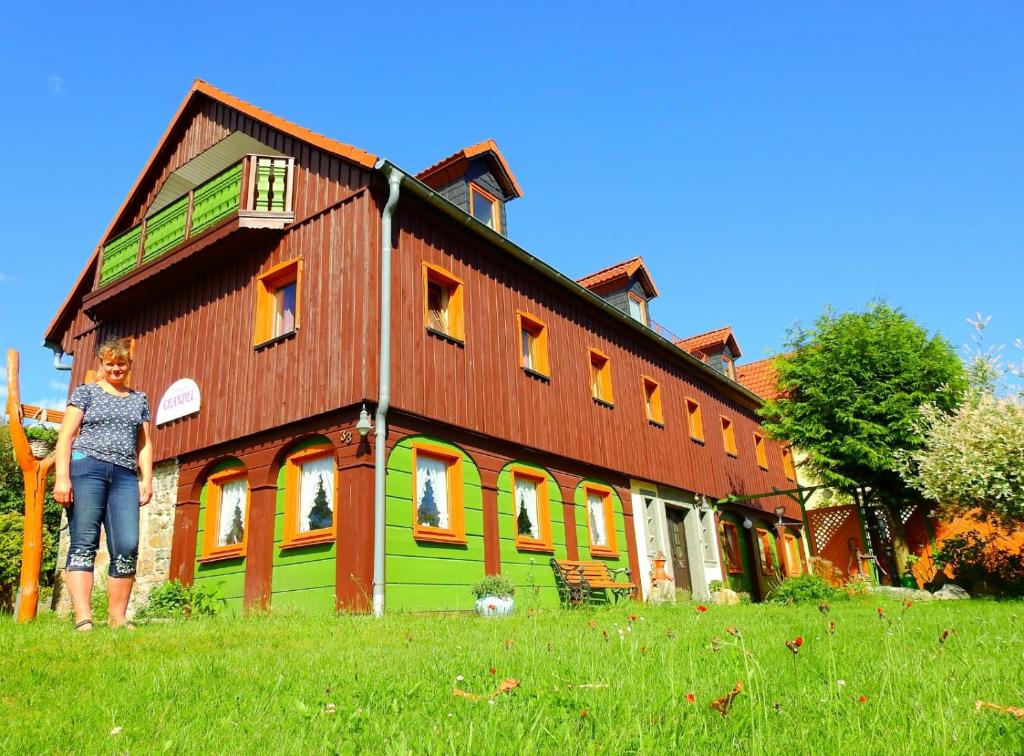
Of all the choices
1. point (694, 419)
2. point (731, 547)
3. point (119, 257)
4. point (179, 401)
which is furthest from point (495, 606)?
point (731, 547)

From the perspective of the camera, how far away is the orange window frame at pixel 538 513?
41.2 feet

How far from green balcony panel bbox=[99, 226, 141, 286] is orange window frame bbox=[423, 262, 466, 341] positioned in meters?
6.18

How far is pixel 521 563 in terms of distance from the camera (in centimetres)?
1237

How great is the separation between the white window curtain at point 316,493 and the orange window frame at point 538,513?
317 centimetres

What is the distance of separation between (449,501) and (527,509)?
2.07 meters

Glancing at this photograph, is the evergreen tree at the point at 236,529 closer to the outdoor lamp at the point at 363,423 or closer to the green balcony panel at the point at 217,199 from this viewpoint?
the outdoor lamp at the point at 363,423

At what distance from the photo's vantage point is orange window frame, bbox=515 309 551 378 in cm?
A: 1435

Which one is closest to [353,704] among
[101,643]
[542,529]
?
[101,643]

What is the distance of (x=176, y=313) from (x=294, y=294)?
3.04 meters

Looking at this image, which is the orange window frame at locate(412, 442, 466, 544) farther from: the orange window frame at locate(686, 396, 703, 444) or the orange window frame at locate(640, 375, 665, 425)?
the orange window frame at locate(686, 396, 703, 444)

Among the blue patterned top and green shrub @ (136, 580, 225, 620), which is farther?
green shrub @ (136, 580, 225, 620)

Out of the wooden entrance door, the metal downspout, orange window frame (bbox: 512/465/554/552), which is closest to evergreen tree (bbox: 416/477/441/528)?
the metal downspout

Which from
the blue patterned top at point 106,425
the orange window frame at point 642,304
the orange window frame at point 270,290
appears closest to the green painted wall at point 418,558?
the orange window frame at point 270,290

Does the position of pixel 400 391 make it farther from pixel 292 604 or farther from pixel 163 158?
pixel 163 158
